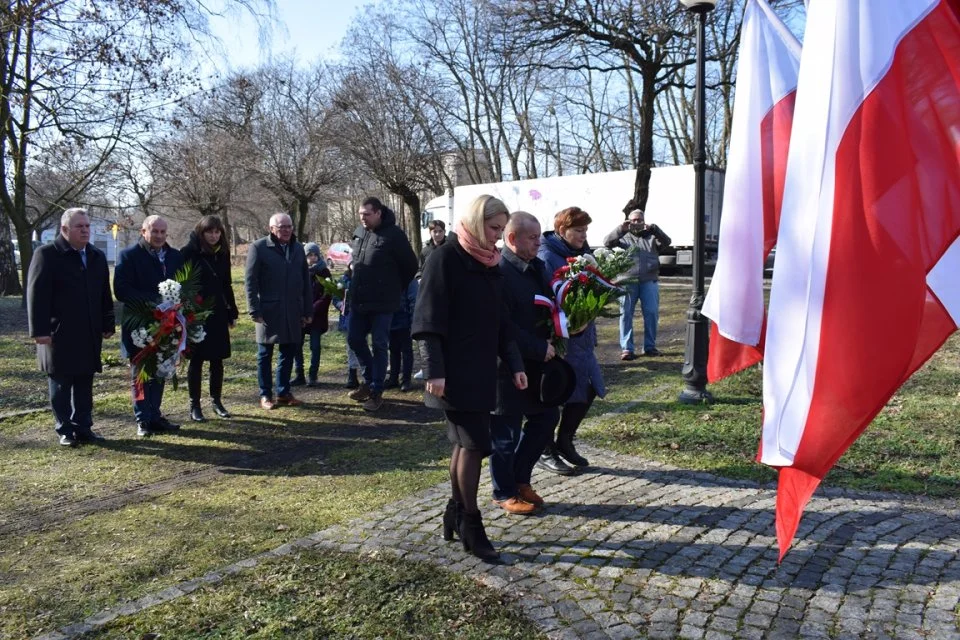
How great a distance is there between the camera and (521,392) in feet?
16.8

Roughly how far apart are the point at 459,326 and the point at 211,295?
162 inches

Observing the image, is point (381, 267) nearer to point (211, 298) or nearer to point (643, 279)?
point (211, 298)

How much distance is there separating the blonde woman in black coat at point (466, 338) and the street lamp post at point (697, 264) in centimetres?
428

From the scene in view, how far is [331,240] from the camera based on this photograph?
68.1 m

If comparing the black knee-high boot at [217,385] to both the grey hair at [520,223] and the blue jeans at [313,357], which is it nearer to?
the blue jeans at [313,357]

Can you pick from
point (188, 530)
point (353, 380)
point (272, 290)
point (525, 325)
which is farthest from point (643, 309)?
point (188, 530)

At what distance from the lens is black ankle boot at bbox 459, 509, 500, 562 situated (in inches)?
177

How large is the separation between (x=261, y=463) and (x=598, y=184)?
2419 cm

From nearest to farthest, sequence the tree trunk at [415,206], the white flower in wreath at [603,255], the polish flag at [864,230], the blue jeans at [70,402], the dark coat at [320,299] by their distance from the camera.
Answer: the polish flag at [864,230] → the white flower in wreath at [603,255] → the blue jeans at [70,402] → the dark coat at [320,299] → the tree trunk at [415,206]

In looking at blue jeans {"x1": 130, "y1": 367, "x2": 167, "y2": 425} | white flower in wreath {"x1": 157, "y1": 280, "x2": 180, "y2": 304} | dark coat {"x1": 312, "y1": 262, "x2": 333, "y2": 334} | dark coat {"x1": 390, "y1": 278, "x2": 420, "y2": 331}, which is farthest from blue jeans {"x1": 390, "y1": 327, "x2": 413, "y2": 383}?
white flower in wreath {"x1": 157, "y1": 280, "x2": 180, "y2": 304}

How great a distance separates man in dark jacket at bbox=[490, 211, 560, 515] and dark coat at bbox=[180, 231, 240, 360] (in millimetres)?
3663

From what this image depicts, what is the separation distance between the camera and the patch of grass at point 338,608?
372 cm

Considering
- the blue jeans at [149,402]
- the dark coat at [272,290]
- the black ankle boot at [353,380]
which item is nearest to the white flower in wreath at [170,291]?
the blue jeans at [149,402]

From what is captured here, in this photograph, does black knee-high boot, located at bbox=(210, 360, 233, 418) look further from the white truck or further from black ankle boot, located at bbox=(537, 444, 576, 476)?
the white truck
